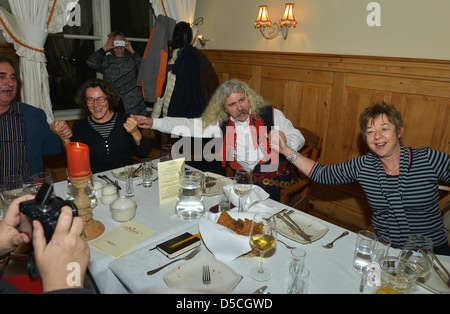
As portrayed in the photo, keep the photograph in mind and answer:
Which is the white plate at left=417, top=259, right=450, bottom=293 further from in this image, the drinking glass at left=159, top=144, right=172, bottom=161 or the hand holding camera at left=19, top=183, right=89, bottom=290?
the drinking glass at left=159, top=144, right=172, bottom=161

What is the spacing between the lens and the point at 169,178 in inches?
63.1

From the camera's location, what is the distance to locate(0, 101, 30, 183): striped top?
214 cm

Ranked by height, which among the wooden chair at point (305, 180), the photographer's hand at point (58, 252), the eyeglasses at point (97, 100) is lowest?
the wooden chair at point (305, 180)

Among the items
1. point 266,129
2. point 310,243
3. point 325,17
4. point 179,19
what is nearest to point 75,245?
point 310,243

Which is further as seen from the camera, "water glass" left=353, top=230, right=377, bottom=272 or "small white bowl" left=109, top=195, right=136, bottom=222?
"small white bowl" left=109, top=195, right=136, bottom=222

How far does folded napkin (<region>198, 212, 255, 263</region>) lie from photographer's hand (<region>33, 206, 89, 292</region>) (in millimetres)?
484

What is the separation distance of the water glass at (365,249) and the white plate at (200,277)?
462 millimetres

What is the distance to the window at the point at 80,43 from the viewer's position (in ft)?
11.6

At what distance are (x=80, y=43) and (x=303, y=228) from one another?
11.5ft

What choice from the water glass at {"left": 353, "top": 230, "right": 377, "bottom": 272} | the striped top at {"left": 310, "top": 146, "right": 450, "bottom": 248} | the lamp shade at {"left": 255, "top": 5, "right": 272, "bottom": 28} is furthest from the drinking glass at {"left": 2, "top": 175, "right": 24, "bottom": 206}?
the lamp shade at {"left": 255, "top": 5, "right": 272, "bottom": 28}

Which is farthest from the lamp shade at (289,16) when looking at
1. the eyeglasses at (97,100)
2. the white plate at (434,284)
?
the white plate at (434,284)

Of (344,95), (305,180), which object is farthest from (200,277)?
(344,95)

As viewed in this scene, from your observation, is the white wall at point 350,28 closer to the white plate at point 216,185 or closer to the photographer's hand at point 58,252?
the white plate at point 216,185
